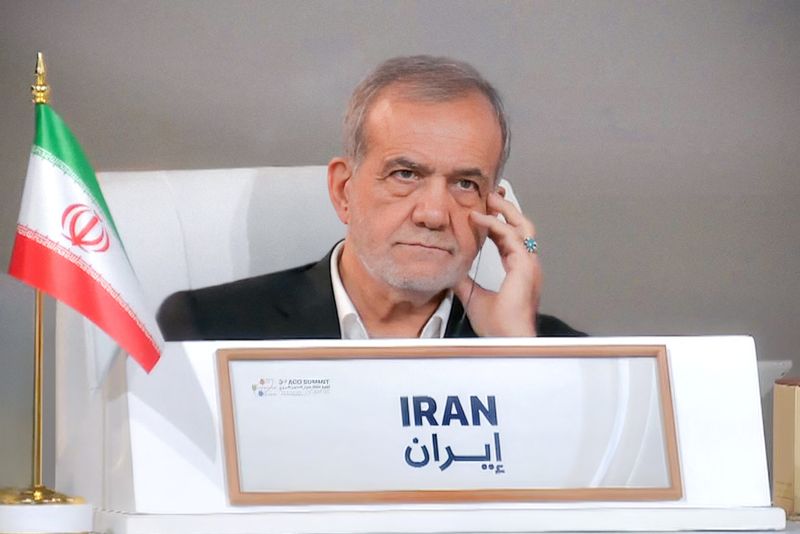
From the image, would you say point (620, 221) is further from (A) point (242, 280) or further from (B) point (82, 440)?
(B) point (82, 440)

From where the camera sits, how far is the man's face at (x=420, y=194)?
2.27m

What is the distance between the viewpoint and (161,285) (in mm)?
2342

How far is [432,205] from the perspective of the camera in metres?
2.27

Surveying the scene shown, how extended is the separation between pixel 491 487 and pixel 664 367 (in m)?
0.29

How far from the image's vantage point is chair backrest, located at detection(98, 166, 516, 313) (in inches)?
91.6

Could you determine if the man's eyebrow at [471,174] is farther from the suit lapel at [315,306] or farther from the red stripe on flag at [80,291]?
the red stripe on flag at [80,291]

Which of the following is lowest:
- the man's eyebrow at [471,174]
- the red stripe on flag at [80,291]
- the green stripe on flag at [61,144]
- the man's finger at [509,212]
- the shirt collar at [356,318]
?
the red stripe on flag at [80,291]

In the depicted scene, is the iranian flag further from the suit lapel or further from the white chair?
the suit lapel

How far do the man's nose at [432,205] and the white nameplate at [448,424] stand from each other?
20.7 inches

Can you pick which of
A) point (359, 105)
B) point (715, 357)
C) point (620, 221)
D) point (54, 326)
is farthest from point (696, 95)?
point (54, 326)

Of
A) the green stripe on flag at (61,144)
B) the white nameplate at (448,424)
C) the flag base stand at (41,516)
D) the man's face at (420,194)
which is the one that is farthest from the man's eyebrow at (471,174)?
the flag base stand at (41,516)

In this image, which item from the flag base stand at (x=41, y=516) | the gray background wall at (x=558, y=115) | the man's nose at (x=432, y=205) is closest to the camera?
the flag base stand at (x=41, y=516)

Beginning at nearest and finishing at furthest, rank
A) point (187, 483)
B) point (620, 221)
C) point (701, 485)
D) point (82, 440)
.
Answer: point (187, 483), point (701, 485), point (82, 440), point (620, 221)

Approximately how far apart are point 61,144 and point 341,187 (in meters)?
0.73
